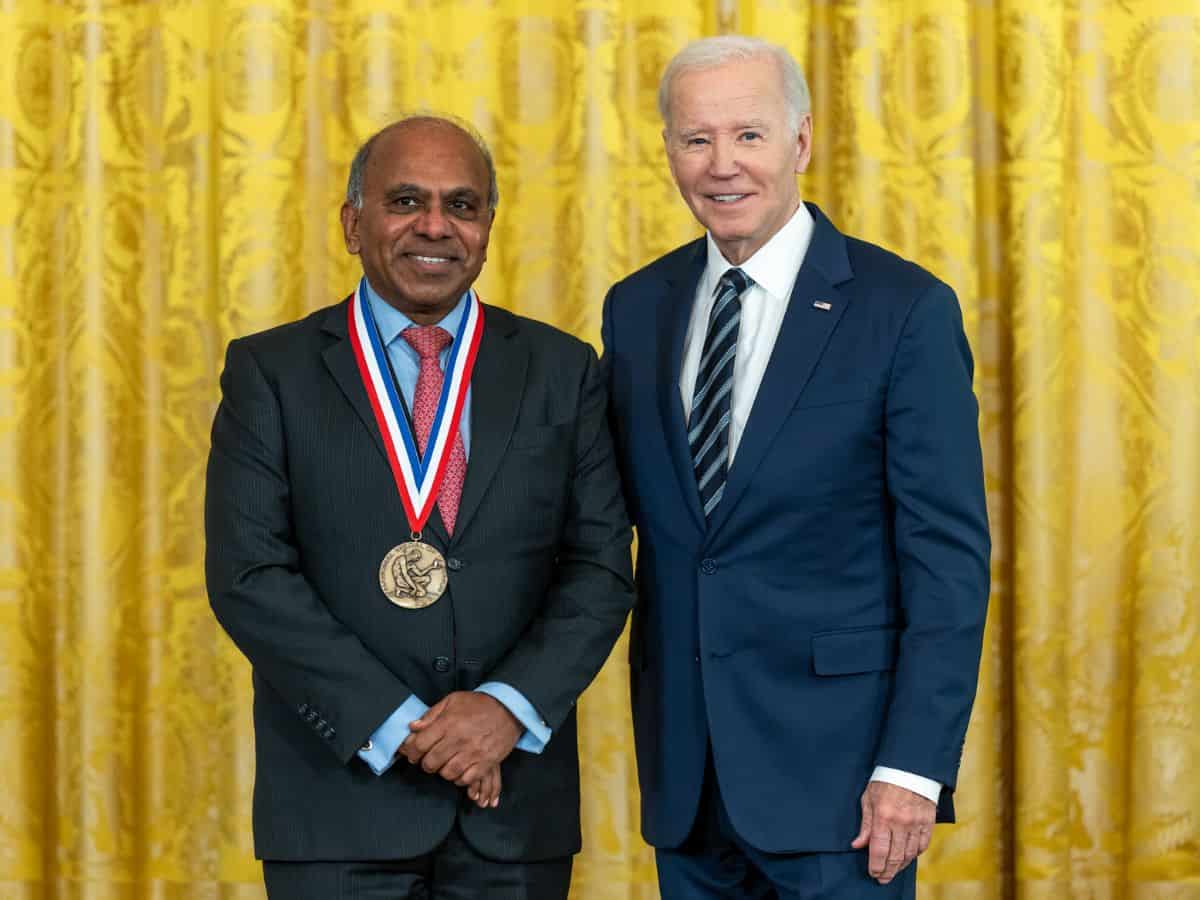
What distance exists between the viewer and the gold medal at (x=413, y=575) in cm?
228

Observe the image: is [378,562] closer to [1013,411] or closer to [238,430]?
[238,430]

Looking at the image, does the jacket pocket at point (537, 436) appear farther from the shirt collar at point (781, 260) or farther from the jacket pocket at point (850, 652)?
the jacket pocket at point (850, 652)

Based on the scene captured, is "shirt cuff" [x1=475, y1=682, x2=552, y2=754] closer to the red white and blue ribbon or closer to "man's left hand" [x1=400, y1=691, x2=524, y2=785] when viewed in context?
"man's left hand" [x1=400, y1=691, x2=524, y2=785]

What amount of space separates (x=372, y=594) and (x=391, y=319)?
17.0 inches

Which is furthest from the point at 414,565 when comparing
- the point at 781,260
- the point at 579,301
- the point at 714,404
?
the point at 579,301

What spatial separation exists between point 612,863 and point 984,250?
5.86 feet

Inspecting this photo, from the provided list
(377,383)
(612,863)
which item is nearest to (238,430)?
(377,383)

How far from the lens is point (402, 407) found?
235 cm

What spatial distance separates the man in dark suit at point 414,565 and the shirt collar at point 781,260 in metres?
0.33

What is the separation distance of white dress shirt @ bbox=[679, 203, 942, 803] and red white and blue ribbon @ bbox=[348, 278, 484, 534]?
34 cm

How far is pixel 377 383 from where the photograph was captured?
7.71ft

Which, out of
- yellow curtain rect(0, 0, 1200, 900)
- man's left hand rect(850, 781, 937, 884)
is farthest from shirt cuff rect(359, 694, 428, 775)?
yellow curtain rect(0, 0, 1200, 900)

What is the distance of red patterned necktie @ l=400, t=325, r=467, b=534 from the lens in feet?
7.62

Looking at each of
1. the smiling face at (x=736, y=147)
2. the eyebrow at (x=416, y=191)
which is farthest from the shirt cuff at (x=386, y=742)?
the smiling face at (x=736, y=147)
